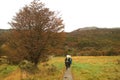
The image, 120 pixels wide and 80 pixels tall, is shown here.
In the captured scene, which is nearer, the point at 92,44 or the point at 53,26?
the point at 53,26

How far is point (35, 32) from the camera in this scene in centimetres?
2953

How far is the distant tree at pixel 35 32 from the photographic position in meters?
29.4

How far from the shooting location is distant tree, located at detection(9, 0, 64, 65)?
96.5 feet

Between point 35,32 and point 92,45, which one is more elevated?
point 35,32

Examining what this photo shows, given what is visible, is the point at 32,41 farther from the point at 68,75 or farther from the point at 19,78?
the point at 68,75

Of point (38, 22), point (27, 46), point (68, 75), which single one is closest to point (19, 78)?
point (27, 46)

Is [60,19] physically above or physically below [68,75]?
above

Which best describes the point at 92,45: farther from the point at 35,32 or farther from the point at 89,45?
the point at 35,32

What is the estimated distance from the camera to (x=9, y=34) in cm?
3070

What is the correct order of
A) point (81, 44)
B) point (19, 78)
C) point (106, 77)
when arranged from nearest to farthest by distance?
point (19, 78) < point (106, 77) < point (81, 44)

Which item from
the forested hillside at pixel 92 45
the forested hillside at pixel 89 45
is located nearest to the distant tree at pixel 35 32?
the forested hillside at pixel 89 45

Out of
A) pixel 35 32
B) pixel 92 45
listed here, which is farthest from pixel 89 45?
pixel 35 32

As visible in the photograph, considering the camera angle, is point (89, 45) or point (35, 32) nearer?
point (35, 32)

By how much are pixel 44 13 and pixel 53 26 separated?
1.72 metres
